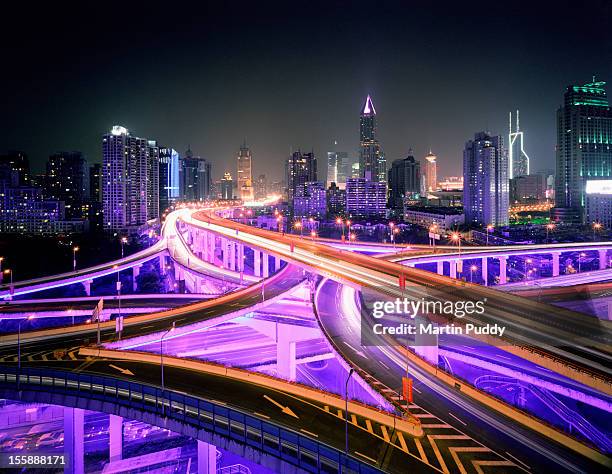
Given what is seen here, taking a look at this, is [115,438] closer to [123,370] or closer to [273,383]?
[123,370]

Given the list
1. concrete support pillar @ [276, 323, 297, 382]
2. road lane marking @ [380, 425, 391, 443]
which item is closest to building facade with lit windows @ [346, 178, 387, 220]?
concrete support pillar @ [276, 323, 297, 382]

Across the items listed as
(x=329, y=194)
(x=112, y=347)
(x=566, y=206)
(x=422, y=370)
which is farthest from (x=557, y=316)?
(x=329, y=194)

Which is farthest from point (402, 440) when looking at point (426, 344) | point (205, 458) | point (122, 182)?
point (122, 182)

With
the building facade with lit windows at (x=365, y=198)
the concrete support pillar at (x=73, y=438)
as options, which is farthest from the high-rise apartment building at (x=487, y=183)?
the concrete support pillar at (x=73, y=438)

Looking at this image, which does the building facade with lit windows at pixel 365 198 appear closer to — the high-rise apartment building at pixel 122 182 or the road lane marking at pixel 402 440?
the high-rise apartment building at pixel 122 182

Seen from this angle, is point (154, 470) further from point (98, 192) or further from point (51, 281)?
point (98, 192)

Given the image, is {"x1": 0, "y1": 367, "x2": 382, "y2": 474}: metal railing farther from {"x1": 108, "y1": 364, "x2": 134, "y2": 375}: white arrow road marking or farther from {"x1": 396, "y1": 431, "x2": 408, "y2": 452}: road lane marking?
{"x1": 396, "y1": 431, "x2": 408, "y2": 452}: road lane marking
